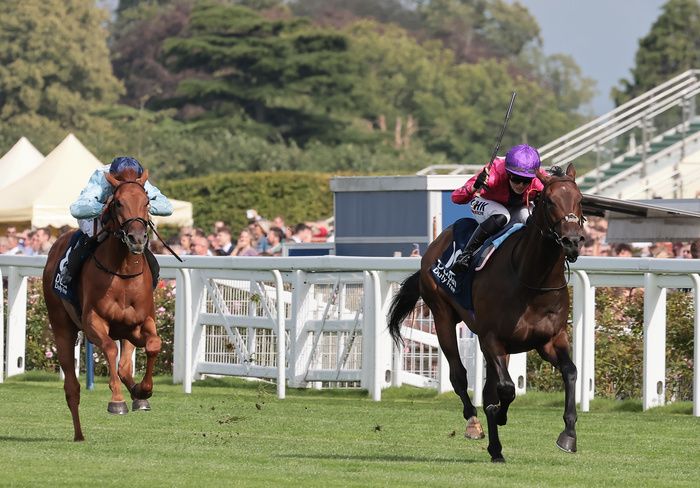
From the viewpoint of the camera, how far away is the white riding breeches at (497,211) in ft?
33.3

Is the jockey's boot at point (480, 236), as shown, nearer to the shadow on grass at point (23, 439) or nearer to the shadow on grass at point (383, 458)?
the shadow on grass at point (383, 458)

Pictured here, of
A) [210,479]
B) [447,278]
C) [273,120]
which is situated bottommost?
[210,479]

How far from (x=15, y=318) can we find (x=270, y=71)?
44.4 meters

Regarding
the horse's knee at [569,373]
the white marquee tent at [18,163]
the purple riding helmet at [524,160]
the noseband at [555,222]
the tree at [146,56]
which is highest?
the tree at [146,56]

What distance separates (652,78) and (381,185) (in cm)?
3705

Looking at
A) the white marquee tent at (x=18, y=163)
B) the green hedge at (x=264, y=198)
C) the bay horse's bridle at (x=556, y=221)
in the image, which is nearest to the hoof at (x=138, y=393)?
the bay horse's bridle at (x=556, y=221)

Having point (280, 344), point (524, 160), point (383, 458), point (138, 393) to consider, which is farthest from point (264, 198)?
point (383, 458)

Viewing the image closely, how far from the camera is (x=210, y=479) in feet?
27.6

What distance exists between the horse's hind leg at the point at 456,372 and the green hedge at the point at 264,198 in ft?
86.0

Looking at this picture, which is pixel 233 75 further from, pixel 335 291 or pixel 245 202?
pixel 335 291

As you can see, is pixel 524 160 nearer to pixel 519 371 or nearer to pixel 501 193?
pixel 501 193

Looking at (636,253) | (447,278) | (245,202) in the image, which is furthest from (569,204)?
(245,202)

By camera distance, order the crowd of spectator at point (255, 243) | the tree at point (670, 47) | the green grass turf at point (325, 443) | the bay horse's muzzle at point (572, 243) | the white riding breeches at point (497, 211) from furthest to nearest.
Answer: the tree at point (670, 47) < the crowd of spectator at point (255, 243) < the white riding breeches at point (497, 211) < the bay horse's muzzle at point (572, 243) < the green grass turf at point (325, 443)

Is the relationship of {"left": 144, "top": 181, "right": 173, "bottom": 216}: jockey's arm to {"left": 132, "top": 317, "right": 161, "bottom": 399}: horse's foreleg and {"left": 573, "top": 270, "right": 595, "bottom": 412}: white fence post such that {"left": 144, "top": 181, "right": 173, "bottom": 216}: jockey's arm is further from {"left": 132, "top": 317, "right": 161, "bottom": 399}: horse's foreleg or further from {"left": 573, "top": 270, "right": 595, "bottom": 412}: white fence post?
{"left": 573, "top": 270, "right": 595, "bottom": 412}: white fence post
